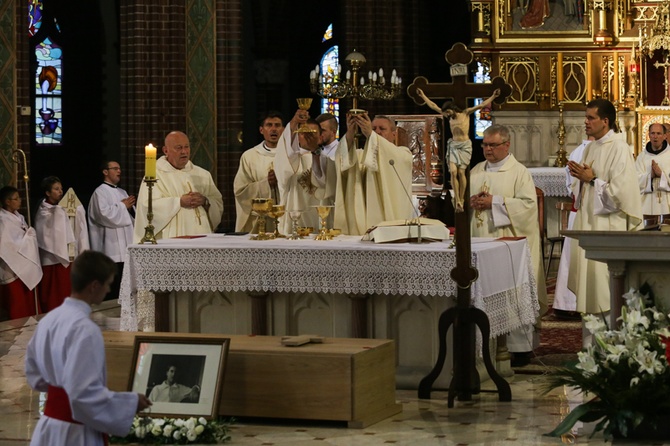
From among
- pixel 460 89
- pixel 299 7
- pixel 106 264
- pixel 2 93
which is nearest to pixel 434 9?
pixel 299 7

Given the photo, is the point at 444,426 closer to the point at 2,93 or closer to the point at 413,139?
the point at 413,139

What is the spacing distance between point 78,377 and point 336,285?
434 cm

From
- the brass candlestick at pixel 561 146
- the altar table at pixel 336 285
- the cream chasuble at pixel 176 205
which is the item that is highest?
the brass candlestick at pixel 561 146

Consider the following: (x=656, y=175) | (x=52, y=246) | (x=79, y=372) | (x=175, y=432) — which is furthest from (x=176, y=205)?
(x=656, y=175)

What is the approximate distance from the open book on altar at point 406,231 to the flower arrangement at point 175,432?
2.16 m

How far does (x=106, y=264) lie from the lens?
5.41 meters

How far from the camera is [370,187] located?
10398 millimetres

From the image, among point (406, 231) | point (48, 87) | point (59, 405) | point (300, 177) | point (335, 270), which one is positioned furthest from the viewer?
point (48, 87)

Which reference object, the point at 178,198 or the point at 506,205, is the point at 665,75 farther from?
the point at 178,198

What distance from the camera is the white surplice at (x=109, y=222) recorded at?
51.9 feet

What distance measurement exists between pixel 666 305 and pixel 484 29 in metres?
11.9

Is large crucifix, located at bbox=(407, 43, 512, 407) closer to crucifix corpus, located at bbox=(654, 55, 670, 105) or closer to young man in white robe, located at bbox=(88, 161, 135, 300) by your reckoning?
young man in white robe, located at bbox=(88, 161, 135, 300)

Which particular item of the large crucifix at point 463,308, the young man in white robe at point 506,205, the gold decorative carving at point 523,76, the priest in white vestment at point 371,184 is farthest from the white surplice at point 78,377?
the gold decorative carving at point 523,76

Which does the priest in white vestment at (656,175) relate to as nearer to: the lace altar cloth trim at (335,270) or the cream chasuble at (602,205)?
the cream chasuble at (602,205)
